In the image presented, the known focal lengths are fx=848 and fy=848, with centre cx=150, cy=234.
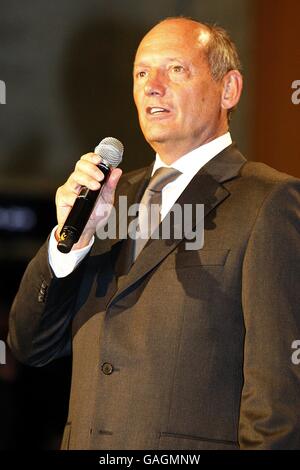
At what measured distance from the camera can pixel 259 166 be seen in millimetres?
1753

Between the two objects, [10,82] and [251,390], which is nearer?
[251,390]

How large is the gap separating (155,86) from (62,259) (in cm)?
42

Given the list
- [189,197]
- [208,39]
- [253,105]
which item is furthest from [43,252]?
[253,105]

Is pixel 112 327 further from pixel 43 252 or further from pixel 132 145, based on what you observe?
pixel 132 145

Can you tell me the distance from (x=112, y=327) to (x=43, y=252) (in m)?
0.24

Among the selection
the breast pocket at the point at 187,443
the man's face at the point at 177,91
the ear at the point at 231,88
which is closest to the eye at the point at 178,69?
the man's face at the point at 177,91

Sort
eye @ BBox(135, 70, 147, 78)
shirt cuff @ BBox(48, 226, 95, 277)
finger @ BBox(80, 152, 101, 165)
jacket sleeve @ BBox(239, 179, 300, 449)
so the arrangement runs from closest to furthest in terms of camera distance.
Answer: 1. jacket sleeve @ BBox(239, 179, 300, 449)
2. finger @ BBox(80, 152, 101, 165)
3. shirt cuff @ BBox(48, 226, 95, 277)
4. eye @ BBox(135, 70, 147, 78)

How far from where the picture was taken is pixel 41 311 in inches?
69.6

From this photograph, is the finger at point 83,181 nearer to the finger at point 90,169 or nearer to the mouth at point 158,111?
the finger at point 90,169

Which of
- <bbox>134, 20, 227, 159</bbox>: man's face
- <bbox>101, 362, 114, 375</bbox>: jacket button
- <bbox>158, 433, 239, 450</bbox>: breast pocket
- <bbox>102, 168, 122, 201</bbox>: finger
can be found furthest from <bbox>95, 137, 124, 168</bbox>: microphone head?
<bbox>158, 433, 239, 450</bbox>: breast pocket

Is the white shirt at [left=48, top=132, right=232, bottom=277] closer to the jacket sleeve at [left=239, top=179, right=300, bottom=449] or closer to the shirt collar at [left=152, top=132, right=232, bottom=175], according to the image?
the shirt collar at [left=152, top=132, right=232, bottom=175]

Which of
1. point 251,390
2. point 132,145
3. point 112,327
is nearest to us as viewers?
point 251,390

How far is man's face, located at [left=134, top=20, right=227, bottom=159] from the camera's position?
180cm

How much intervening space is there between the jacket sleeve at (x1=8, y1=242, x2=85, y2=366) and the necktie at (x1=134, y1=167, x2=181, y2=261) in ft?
0.48
